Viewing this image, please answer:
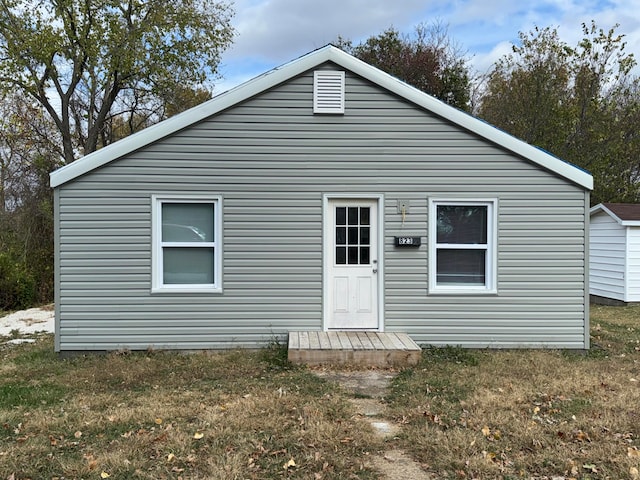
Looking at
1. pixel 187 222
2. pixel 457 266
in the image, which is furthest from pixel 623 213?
pixel 187 222

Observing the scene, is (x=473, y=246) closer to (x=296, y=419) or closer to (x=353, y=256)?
(x=353, y=256)

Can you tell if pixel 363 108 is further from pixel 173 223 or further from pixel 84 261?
pixel 84 261

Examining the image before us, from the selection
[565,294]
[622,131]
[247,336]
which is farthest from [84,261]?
[622,131]

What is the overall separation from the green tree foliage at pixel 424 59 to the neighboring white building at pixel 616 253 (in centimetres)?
1017

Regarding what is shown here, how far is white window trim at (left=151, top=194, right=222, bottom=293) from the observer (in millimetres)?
7051

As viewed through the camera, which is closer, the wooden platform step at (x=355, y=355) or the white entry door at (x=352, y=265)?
the wooden platform step at (x=355, y=355)

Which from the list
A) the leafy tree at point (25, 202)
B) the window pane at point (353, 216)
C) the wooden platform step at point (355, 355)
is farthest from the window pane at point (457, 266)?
the leafy tree at point (25, 202)

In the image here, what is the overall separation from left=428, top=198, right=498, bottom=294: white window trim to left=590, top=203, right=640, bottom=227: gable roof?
827cm

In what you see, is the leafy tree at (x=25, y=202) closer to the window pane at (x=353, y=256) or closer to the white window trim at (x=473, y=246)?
the window pane at (x=353, y=256)

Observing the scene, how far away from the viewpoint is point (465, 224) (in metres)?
7.36

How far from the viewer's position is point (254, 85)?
7.03m

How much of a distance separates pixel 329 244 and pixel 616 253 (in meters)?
10.7

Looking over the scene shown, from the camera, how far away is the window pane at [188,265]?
7176mm

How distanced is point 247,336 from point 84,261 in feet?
8.13
